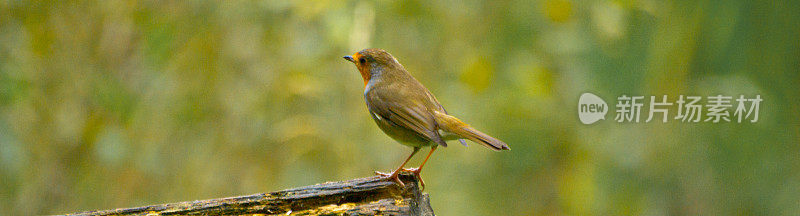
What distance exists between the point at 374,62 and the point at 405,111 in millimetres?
492

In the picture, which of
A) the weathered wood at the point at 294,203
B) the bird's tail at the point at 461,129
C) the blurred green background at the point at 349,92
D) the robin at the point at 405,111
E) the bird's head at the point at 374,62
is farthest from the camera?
the blurred green background at the point at 349,92

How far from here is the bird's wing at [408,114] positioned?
3.46 metres

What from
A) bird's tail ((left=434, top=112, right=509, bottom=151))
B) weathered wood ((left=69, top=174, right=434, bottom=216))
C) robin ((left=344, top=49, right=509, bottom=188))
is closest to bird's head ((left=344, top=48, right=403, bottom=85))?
robin ((left=344, top=49, right=509, bottom=188))

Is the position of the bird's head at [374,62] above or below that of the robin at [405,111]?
above

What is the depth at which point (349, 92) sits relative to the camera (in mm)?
6176

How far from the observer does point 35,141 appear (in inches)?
236

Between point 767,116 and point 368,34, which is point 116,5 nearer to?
point 368,34

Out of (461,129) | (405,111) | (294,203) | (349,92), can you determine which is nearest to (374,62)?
(405,111)

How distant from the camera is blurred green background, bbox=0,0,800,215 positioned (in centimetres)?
593

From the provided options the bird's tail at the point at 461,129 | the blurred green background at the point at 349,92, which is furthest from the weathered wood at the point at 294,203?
the blurred green background at the point at 349,92

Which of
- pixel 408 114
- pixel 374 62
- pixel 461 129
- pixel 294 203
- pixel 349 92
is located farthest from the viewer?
pixel 349 92

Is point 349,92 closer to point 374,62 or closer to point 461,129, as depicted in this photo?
point 374,62

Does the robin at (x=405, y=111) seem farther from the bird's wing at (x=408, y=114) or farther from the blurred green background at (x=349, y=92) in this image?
the blurred green background at (x=349, y=92)

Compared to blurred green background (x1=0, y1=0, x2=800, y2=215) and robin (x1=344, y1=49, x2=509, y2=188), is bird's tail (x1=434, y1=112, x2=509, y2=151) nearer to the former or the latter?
robin (x1=344, y1=49, x2=509, y2=188)
